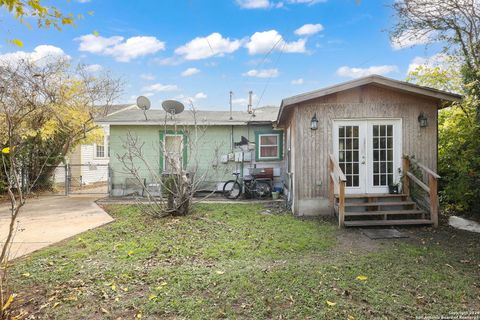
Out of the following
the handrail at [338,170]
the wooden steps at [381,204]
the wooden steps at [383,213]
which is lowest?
the wooden steps at [383,213]

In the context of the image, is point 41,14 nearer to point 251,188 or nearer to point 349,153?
point 349,153

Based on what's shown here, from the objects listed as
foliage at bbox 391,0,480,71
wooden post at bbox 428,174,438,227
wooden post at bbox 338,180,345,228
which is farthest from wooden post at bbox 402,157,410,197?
foliage at bbox 391,0,480,71

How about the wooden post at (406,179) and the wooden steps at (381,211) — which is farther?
the wooden post at (406,179)

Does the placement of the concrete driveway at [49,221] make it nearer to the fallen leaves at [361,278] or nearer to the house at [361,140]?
the fallen leaves at [361,278]

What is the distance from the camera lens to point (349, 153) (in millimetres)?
7078

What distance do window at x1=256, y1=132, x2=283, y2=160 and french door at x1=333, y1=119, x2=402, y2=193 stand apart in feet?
12.2

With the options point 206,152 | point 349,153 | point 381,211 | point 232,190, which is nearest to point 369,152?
point 349,153

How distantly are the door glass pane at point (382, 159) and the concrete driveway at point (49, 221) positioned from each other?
6466mm

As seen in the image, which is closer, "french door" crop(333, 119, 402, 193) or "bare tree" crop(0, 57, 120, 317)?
"french door" crop(333, 119, 402, 193)

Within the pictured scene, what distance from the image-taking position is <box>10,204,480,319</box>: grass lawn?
2803 millimetres

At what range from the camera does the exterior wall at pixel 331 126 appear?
23.0 ft

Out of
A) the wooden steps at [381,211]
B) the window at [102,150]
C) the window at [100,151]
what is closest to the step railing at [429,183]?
the wooden steps at [381,211]

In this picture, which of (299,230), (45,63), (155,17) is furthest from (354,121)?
(45,63)

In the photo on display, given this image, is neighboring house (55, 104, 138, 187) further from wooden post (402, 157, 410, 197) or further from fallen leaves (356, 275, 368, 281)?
fallen leaves (356, 275, 368, 281)
